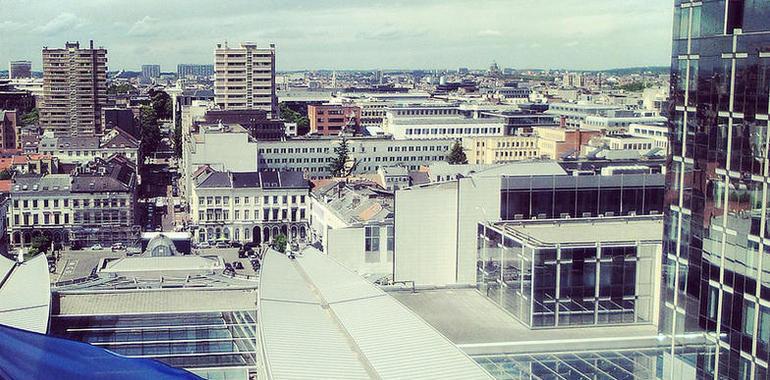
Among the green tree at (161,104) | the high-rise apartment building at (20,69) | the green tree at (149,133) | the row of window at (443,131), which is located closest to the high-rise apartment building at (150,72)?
the high-rise apartment building at (20,69)

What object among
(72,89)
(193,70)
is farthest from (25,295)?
(193,70)

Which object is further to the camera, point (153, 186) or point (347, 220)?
point (153, 186)

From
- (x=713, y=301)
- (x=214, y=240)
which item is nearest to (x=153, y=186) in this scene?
(x=214, y=240)

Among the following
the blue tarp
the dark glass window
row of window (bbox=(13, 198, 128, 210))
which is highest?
the dark glass window

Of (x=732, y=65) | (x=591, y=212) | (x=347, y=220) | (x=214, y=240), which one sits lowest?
(x=214, y=240)

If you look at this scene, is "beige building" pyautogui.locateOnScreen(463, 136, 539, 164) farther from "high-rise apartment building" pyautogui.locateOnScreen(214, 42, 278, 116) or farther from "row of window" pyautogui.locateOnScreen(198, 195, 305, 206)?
"high-rise apartment building" pyautogui.locateOnScreen(214, 42, 278, 116)

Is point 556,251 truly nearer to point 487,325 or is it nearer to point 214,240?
point 487,325

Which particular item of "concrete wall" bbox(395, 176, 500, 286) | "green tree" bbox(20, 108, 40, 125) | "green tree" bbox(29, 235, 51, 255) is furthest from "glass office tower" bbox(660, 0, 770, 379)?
"green tree" bbox(20, 108, 40, 125)
